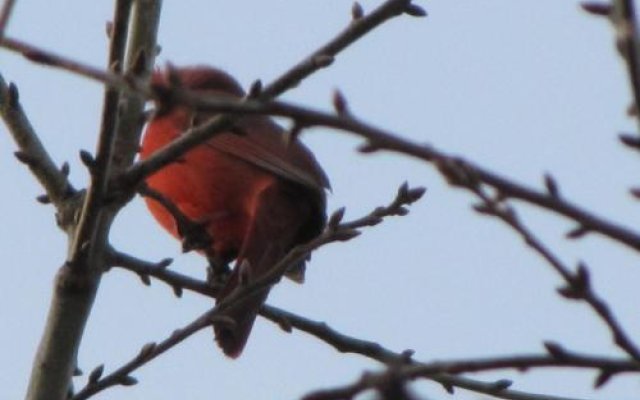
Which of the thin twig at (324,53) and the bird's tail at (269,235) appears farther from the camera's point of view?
the bird's tail at (269,235)

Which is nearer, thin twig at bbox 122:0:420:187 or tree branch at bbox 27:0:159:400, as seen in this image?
thin twig at bbox 122:0:420:187

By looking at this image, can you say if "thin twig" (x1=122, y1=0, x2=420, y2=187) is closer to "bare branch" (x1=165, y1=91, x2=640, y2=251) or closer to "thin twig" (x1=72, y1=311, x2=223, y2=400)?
"thin twig" (x1=72, y1=311, x2=223, y2=400)

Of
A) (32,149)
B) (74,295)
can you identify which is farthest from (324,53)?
(32,149)

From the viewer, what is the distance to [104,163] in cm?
281

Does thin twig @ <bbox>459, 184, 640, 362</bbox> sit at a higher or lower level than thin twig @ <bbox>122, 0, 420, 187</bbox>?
lower

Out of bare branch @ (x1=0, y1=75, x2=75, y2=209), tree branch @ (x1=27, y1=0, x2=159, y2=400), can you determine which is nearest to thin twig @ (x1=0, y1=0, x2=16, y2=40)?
tree branch @ (x1=27, y1=0, x2=159, y2=400)

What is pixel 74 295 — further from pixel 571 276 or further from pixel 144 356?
pixel 571 276

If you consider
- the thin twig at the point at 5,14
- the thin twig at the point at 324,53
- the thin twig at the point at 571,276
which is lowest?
the thin twig at the point at 571,276

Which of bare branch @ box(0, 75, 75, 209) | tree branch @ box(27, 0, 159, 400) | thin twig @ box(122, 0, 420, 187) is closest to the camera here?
thin twig @ box(122, 0, 420, 187)

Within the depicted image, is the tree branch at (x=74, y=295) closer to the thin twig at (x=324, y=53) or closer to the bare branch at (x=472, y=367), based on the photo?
the thin twig at (x=324, y=53)

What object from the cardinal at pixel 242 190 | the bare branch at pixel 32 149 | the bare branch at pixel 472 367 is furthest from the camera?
the cardinal at pixel 242 190

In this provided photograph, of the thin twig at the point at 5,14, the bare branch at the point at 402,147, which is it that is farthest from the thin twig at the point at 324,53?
the bare branch at the point at 402,147

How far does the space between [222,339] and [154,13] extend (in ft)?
2.90

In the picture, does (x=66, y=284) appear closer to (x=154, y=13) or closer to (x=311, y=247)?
(x=311, y=247)
